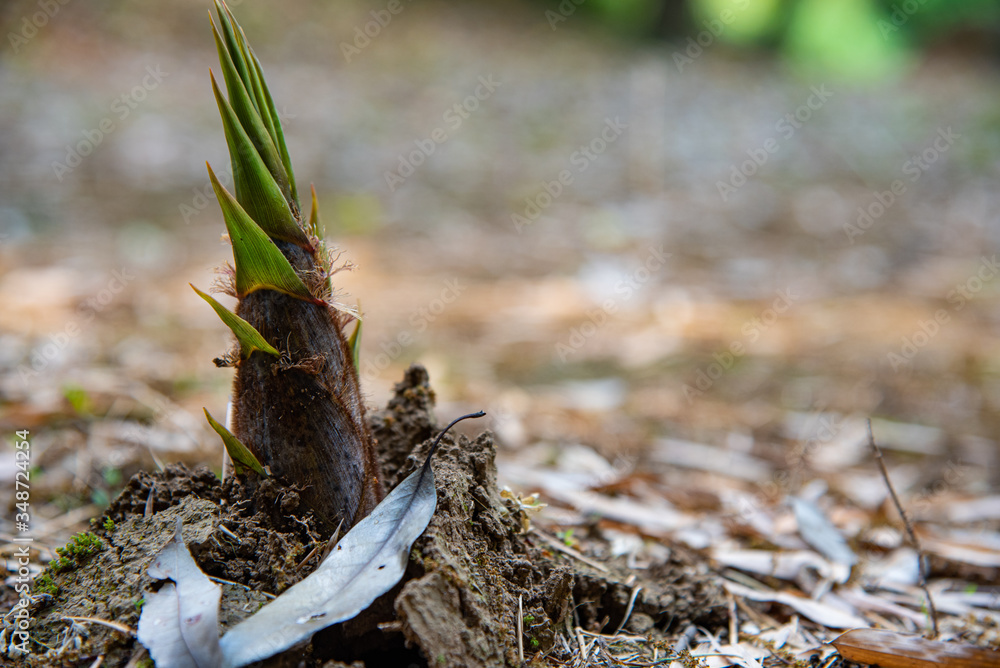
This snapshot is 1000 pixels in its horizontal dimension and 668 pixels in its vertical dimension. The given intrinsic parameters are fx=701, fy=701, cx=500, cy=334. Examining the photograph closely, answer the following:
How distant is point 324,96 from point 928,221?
22.0 feet

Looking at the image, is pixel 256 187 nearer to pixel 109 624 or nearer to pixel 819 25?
pixel 109 624

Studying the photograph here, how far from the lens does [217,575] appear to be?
3.72 feet

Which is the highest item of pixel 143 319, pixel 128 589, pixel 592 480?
pixel 143 319

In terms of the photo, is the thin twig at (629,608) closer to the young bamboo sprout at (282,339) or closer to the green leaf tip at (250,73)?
the young bamboo sprout at (282,339)

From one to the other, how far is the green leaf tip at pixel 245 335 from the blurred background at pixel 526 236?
0.98 feet

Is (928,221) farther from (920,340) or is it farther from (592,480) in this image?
(592,480)

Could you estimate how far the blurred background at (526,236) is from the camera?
9.94 ft

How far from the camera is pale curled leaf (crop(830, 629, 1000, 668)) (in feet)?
4.28

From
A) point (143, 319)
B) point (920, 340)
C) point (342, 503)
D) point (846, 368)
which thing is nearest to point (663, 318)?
point (846, 368)

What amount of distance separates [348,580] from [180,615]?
0.80 ft

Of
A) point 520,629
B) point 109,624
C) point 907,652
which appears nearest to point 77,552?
point 109,624

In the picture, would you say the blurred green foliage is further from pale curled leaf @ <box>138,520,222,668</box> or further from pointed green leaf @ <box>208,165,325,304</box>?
pale curled leaf @ <box>138,520,222,668</box>

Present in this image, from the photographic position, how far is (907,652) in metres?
1.32

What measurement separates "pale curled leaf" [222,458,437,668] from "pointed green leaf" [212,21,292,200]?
21.6 inches
